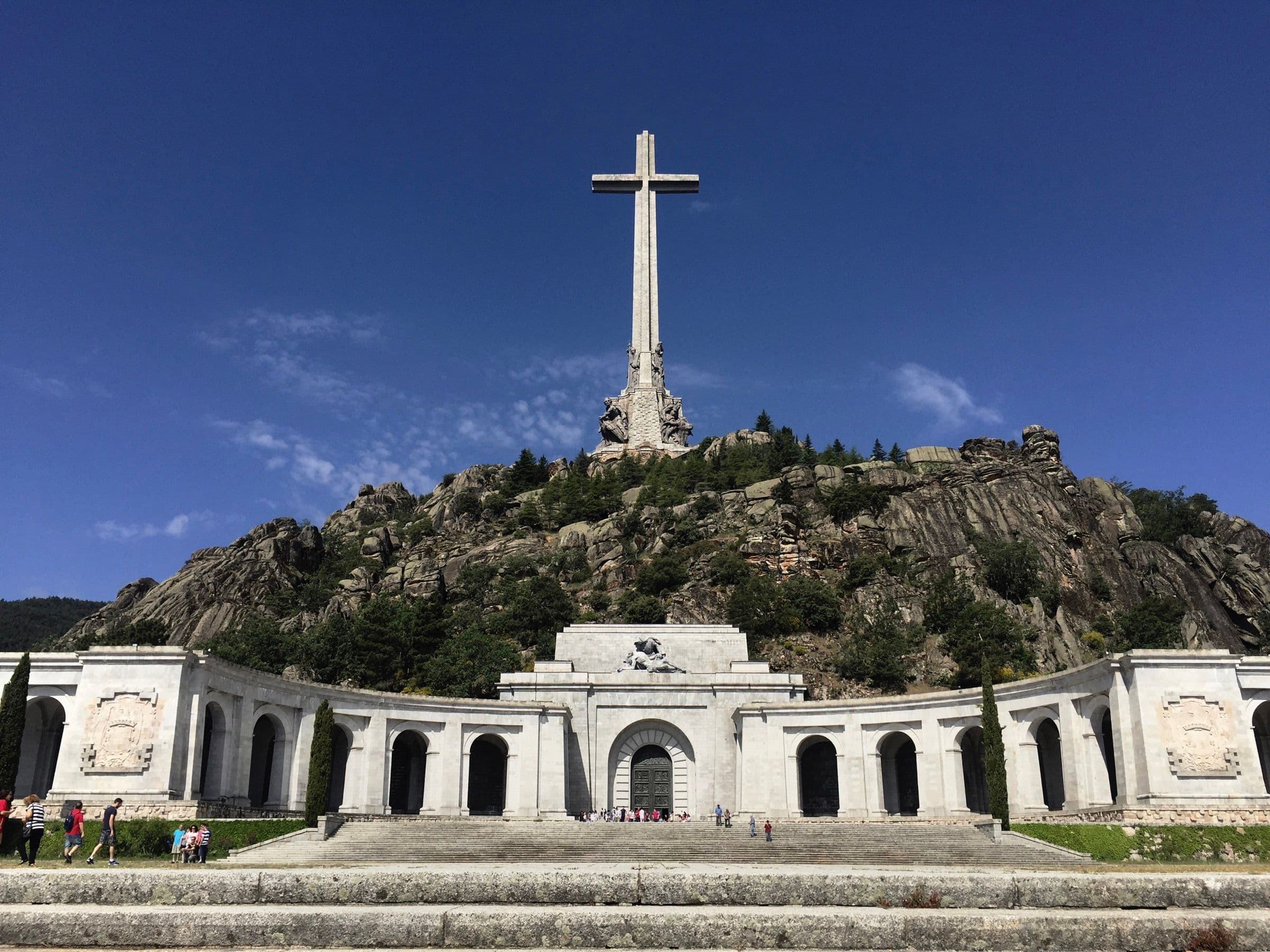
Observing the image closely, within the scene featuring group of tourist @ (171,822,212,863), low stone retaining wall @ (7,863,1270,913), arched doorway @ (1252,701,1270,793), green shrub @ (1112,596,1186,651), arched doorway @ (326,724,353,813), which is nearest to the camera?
low stone retaining wall @ (7,863,1270,913)

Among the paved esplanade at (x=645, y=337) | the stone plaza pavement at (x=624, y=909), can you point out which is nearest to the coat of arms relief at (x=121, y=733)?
the stone plaza pavement at (x=624, y=909)

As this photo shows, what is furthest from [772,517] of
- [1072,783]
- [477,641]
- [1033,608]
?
[1072,783]

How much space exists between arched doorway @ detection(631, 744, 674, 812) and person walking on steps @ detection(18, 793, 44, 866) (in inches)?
1056

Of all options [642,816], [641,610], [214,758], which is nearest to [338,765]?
[214,758]

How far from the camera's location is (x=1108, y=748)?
129 feet

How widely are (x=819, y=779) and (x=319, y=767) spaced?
74.5ft

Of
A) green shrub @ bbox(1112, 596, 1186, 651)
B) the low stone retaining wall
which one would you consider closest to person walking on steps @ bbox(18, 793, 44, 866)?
the low stone retaining wall

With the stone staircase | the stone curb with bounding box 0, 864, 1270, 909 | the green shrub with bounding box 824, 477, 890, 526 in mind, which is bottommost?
the stone staircase

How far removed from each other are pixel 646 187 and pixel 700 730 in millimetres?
67714

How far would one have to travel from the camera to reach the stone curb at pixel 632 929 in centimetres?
845

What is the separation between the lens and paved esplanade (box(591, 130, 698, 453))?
102625mm

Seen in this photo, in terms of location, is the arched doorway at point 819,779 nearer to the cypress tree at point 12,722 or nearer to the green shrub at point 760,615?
the green shrub at point 760,615

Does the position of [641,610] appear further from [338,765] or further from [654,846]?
[654,846]

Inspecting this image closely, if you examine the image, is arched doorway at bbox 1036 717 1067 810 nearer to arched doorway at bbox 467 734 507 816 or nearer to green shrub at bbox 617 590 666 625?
arched doorway at bbox 467 734 507 816
